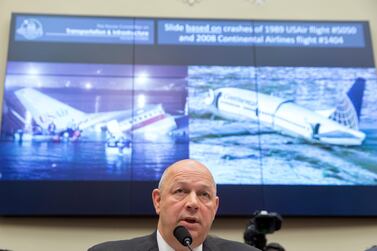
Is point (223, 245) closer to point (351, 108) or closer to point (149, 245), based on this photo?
point (149, 245)

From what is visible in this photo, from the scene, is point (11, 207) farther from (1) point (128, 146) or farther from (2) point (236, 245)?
(2) point (236, 245)

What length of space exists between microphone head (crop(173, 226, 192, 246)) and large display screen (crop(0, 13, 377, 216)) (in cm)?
225

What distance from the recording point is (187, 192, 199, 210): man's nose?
72.9 inches

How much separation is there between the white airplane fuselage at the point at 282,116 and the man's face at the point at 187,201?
236cm

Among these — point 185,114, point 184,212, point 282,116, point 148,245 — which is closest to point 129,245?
point 148,245

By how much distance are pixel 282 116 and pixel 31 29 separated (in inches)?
89.3

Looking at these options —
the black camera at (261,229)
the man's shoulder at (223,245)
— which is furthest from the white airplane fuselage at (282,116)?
the man's shoulder at (223,245)

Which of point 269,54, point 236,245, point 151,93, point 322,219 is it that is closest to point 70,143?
point 151,93

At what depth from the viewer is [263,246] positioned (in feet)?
7.97

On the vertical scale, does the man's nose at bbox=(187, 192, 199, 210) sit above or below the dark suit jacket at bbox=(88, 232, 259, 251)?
above

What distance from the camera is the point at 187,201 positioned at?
6.14ft

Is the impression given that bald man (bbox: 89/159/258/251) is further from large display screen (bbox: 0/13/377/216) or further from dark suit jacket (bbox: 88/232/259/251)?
large display screen (bbox: 0/13/377/216)

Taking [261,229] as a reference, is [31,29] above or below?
above

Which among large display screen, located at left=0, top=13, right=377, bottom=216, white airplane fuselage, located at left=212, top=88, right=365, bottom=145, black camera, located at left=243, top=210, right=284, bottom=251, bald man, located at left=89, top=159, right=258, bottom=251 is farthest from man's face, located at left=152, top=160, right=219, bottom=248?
white airplane fuselage, located at left=212, top=88, right=365, bottom=145
